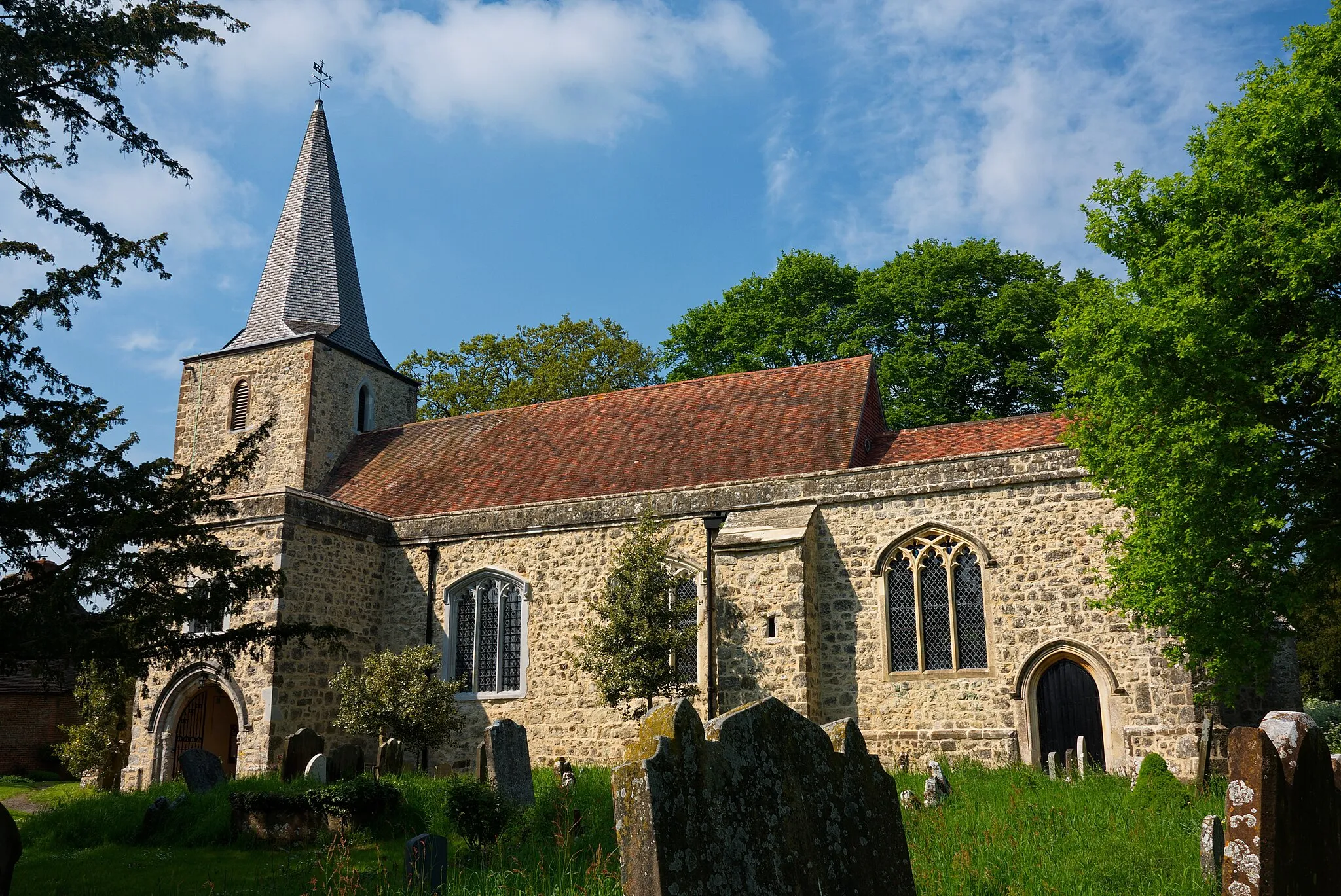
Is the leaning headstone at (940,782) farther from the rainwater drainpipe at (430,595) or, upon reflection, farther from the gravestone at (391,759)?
the rainwater drainpipe at (430,595)

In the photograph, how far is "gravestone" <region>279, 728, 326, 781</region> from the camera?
46.9 feet

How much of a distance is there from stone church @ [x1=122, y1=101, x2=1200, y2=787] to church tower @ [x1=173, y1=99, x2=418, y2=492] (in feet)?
7.69

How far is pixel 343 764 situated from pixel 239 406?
14.9 metres

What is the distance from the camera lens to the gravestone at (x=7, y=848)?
647cm

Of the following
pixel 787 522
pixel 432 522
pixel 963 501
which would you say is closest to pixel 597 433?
pixel 432 522

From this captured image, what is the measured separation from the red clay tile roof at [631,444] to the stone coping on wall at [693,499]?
761 millimetres

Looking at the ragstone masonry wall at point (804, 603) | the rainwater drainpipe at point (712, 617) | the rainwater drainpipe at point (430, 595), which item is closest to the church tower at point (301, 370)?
the rainwater drainpipe at point (430, 595)

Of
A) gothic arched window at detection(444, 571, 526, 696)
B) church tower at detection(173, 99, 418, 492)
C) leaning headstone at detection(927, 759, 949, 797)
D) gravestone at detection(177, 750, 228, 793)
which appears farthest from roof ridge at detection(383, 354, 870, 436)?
gravestone at detection(177, 750, 228, 793)

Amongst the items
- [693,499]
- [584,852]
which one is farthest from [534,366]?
[584,852]

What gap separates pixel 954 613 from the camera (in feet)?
52.0

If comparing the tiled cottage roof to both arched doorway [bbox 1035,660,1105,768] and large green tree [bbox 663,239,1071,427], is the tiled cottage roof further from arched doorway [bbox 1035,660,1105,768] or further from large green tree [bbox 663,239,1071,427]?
large green tree [bbox 663,239,1071,427]

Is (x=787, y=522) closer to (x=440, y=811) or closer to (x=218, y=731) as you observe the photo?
(x=440, y=811)

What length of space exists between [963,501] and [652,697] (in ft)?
18.3

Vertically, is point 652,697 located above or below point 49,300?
below
